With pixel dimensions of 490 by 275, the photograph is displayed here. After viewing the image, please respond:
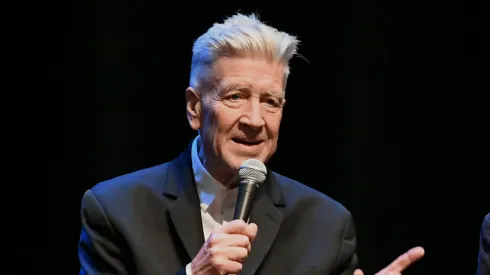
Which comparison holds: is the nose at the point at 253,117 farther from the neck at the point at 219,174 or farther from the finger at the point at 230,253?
the finger at the point at 230,253

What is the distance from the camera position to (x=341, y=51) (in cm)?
375

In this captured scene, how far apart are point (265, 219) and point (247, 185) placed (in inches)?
17.7

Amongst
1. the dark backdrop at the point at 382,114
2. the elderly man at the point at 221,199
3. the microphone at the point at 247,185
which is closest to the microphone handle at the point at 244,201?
the microphone at the point at 247,185

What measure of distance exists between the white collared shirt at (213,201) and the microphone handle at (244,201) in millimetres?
423

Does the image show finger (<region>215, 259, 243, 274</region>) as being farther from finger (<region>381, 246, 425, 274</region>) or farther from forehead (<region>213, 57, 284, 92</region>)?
forehead (<region>213, 57, 284, 92</region>)

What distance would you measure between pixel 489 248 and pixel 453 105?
2.98ft

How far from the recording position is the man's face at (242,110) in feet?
8.60

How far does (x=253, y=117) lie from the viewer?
103 inches

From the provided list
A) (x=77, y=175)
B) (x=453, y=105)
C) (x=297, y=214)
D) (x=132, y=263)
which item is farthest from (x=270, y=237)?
(x=453, y=105)

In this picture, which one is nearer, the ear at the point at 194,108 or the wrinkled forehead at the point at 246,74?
the wrinkled forehead at the point at 246,74

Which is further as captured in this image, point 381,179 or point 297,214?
point 381,179

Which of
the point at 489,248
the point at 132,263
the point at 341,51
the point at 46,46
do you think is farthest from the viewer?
the point at 341,51

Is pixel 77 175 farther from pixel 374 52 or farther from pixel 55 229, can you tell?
pixel 374 52

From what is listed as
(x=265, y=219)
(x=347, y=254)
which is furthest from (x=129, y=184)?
(x=347, y=254)
